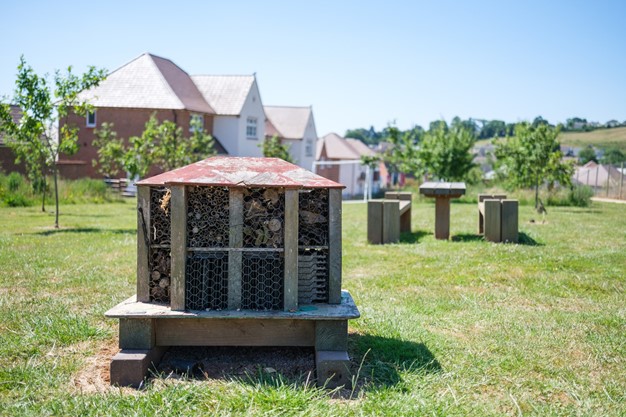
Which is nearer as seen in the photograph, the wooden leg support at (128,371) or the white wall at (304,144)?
the wooden leg support at (128,371)

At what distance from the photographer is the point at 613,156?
78.6m

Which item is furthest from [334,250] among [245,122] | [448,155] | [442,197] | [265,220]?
[245,122]

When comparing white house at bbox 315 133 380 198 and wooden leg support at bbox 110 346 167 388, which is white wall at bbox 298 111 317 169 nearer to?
white house at bbox 315 133 380 198

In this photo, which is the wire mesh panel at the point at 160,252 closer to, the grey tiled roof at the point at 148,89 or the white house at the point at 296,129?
the grey tiled roof at the point at 148,89

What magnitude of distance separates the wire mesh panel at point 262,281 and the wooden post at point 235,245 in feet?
0.21

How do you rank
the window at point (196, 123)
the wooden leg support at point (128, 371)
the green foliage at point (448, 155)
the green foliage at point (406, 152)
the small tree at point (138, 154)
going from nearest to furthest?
the wooden leg support at point (128, 371) → the small tree at point (138, 154) → the green foliage at point (448, 155) → the green foliage at point (406, 152) → the window at point (196, 123)

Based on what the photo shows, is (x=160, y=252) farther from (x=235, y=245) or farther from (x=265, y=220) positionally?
(x=265, y=220)

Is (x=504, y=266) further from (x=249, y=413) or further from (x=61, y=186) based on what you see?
(x=61, y=186)

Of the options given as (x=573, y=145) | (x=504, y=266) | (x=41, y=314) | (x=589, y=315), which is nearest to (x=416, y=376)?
(x=589, y=315)

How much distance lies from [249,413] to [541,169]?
2109cm

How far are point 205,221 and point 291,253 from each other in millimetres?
642

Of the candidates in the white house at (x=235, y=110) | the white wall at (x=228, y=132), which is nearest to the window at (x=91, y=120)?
the white house at (x=235, y=110)

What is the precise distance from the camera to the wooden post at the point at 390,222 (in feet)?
36.0

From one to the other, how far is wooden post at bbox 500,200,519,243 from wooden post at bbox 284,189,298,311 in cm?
732
